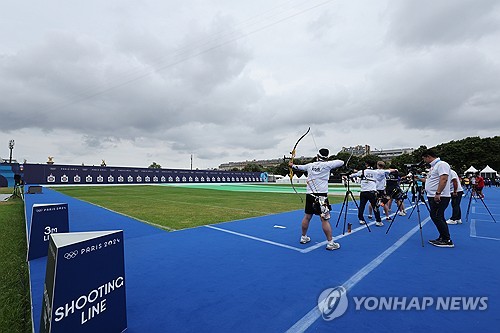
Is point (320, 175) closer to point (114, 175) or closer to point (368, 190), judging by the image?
point (368, 190)

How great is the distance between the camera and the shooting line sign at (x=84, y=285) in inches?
72.0

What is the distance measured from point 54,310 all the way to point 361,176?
23.5ft

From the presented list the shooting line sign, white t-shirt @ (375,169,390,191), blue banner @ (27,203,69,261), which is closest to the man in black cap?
the shooting line sign

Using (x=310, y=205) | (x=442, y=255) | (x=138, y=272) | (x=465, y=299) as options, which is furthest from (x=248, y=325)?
(x=442, y=255)

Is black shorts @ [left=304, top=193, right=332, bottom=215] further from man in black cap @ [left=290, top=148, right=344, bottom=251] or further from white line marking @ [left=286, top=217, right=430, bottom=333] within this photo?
white line marking @ [left=286, top=217, right=430, bottom=333]

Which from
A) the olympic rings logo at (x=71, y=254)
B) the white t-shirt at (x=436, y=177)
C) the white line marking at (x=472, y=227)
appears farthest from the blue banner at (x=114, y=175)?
the white line marking at (x=472, y=227)

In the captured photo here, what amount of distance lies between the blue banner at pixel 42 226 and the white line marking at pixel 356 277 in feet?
14.9

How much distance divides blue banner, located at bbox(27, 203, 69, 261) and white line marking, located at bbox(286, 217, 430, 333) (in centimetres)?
453

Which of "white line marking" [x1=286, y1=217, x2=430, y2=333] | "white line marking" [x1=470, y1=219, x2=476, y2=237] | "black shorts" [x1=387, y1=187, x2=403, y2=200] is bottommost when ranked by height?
"white line marking" [x1=470, y1=219, x2=476, y2=237]

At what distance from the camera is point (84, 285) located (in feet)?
6.57

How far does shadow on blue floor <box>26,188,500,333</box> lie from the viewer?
2547 mm

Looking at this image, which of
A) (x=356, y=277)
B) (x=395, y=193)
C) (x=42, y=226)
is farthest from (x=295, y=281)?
(x=395, y=193)

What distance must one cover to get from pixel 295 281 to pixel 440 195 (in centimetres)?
395

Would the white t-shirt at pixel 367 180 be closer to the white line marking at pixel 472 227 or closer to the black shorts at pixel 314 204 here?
Answer: the white line marking at pixel 472 227
